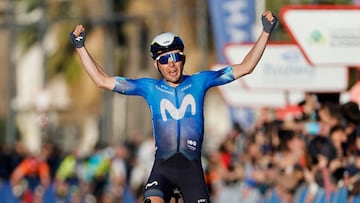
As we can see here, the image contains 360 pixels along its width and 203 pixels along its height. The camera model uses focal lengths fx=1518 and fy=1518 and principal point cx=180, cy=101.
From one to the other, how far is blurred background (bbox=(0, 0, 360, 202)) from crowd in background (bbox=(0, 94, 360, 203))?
7.89 metres

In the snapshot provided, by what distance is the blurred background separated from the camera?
164 feet

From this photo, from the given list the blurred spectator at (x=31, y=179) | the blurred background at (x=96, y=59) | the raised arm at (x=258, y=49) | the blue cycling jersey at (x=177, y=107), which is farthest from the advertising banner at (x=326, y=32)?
the blurred background at (x=96, y=59)

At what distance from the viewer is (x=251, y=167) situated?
23047 millimetres

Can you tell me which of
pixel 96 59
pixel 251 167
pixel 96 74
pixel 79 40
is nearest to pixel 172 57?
pixel 96 74

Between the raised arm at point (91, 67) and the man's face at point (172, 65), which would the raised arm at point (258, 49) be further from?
the raised arm at point (91, 67)

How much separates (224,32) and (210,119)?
24.0 m

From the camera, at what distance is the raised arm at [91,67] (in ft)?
45.9

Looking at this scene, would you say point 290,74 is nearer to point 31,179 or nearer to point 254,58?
point 254,58

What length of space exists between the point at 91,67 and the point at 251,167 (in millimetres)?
9293

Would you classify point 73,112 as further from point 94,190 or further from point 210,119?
point 94,190

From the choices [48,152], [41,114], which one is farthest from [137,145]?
[41,114]

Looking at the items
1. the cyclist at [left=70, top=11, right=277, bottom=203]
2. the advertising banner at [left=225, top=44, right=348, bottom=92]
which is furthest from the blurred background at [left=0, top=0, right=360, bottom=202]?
the cyclist at [left=70, top=11, right=277, bottom=203]

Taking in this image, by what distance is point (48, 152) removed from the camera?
3575cm

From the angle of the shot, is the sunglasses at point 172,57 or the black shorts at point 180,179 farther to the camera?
the sunglasses at point 172,57
